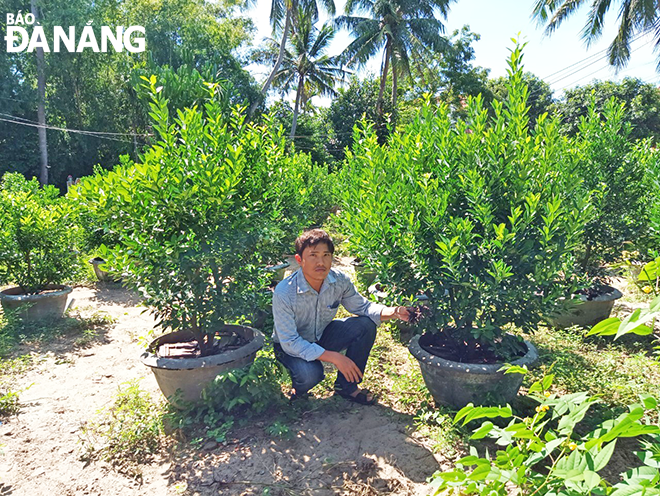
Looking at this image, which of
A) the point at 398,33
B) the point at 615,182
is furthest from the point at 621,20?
the point at 615,182

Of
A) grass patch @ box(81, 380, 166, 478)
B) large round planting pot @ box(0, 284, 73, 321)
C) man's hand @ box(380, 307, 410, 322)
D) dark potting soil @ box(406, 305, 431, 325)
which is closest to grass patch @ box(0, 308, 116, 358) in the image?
large round planting pot @ box(0, 284, 73, 321)

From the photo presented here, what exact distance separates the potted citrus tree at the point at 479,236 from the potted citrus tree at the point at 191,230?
0.90 m

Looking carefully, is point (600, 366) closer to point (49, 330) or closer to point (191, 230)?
point (191, 230)

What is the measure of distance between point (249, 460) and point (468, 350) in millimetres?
1656

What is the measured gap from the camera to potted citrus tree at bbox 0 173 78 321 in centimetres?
526

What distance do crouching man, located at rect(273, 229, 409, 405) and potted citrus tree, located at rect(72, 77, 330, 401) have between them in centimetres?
43

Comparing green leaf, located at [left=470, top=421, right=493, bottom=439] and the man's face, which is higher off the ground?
the man's face

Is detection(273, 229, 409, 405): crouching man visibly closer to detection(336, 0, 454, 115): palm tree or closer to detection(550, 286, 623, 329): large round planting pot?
detection(550, 286, 623, 329): large round planting pot

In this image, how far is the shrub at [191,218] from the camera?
294 cm

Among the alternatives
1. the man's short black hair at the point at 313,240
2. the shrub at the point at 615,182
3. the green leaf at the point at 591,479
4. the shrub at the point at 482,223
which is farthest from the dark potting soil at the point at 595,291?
the green leaf at the point at 591,479

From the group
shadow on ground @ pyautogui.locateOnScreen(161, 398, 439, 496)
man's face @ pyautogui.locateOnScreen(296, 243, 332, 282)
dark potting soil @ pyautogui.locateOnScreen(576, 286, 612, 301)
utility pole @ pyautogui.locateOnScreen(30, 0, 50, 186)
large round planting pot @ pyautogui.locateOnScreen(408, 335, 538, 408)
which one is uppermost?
utility pole @ pyautogui.locateOnScreen(30, 0, 50, 186)

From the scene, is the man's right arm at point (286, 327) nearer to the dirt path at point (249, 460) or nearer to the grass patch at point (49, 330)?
the dirt path at point (249, 460)

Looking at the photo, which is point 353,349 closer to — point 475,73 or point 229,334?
point 229,334

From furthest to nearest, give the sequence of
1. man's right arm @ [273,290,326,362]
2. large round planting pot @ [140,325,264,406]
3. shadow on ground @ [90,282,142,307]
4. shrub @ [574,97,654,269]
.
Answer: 1. shadow on ground @ [90,282,142,307]
2. shrub @ [574,97,654,269]
3. large round planting pot @ [140,325,264,406]
4. man's right arm @ [273,290,326,362]
